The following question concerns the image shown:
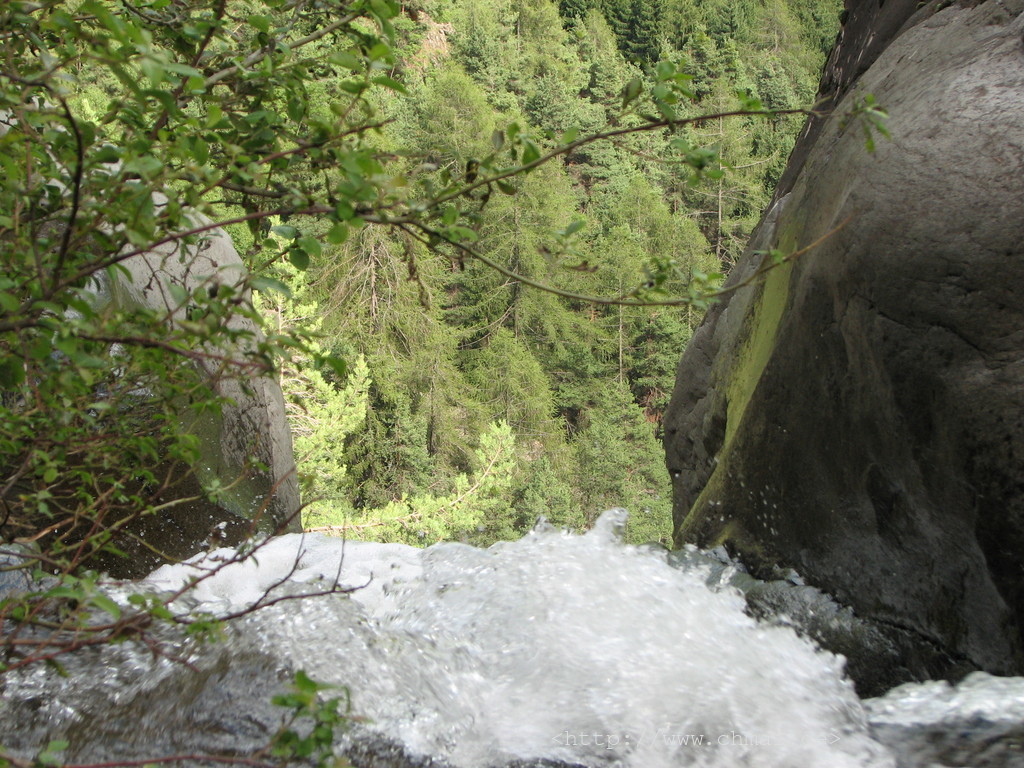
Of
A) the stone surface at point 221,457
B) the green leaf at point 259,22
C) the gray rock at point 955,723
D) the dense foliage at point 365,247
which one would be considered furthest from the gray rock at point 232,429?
the green leaf at point 259,22

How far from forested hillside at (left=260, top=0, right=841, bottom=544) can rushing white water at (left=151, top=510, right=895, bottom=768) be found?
4.46 feet

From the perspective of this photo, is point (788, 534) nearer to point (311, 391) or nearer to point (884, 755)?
point (884, 755)

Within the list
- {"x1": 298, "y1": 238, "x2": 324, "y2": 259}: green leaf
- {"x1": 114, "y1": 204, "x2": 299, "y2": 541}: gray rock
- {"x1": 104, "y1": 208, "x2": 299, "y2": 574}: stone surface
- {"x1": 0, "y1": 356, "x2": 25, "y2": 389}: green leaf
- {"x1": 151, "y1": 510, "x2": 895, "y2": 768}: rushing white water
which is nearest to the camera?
{"x1": 0, "y1": 356, "x2": 25, "y2": 389}: green leaf

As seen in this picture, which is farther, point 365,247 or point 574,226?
point 365,247

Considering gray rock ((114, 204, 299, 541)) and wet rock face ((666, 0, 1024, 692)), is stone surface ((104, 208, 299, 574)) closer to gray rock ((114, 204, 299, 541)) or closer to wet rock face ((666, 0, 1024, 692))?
gray rock ((114, 204, 299, 541))

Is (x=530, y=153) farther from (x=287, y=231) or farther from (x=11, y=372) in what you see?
(x=11, y=372)

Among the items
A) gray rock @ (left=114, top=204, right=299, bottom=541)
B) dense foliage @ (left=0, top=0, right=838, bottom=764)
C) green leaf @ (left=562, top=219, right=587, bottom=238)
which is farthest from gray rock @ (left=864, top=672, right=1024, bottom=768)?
gray rock @ (left=114, top=204, right=299, bottom=541)

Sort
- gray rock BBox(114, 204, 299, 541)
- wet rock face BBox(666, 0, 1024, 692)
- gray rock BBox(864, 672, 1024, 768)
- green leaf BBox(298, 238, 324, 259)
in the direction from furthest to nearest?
gray rock BBox(114, 204, 299, 541) → wet rock face BBox(666, 0, 1024, 692) → gray rock BBox(864, 672, 1024, 768) → green leaf BBox(298, 238, 324, 259)

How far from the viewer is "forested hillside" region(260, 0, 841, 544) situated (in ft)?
50.5

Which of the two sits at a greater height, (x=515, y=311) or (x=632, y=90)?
(x=632, y=90)

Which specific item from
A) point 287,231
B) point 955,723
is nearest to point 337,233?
point 287,231

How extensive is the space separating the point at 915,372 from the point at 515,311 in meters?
26.9

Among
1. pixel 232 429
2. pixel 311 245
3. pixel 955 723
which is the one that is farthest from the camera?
pixel 232 429

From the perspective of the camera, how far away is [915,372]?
3.09m
